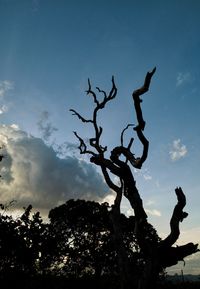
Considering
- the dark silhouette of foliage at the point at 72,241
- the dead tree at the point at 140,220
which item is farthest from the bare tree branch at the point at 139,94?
the dark silhouette of foliage at the point at 72,241

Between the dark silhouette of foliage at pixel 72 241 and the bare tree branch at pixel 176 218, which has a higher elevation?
the dark silhouette of foliage at pixel 72 241

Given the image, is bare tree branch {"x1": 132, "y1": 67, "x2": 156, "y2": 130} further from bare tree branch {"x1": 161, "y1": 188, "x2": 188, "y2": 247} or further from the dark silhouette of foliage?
the dark silhouette of foliage

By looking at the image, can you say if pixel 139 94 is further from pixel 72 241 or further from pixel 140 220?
pixel 72 241

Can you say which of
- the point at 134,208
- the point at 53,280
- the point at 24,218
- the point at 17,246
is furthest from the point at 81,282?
the point at 134,208

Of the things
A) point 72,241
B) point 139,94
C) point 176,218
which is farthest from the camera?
point 72,241

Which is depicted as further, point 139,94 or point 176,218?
point 139,94

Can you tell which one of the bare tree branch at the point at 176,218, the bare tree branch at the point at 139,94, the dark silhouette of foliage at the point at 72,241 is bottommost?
the bare tree branch at the point at 176,218

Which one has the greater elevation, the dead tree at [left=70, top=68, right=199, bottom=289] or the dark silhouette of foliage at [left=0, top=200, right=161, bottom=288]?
the dark silhouette of foliage at [left=0, top=200, right=161, bottom=288]

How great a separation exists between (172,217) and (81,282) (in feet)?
90.2

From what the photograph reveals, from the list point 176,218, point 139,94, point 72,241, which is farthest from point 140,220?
point 72,241

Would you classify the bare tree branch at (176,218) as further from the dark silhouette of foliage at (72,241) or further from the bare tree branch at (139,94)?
the dark silhouette of foliage at (72,241)

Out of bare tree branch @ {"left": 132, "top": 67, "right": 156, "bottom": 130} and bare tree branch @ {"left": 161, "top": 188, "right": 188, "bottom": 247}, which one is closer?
bare tree branch @ {"left": 161, "top": 188, "right": 188, "bottom": 247}

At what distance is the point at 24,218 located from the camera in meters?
44.2

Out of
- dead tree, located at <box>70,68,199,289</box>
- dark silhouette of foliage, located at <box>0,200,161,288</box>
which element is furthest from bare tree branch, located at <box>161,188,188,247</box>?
dark silhouette of foliage, located at <box>0,200,161,288</box>
